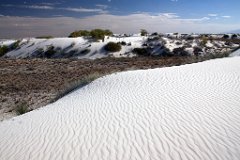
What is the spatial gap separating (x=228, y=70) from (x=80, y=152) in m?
10.4

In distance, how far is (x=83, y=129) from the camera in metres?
7.27

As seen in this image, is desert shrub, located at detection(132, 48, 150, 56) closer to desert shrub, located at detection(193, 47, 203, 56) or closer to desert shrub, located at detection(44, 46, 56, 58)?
desert shrub, located at detection(193, 47, 203, 56)

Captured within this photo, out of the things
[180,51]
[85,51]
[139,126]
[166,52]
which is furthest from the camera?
[85,51]

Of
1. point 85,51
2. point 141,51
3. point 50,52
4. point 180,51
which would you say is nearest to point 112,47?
point 85,51

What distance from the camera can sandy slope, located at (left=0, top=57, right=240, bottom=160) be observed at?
567 cm

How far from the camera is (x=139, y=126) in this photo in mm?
7047

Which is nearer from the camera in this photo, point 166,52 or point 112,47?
point 166,52

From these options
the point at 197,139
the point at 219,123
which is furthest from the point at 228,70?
the point at 197,139

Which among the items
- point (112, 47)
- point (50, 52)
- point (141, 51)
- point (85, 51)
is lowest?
point (50, 52)

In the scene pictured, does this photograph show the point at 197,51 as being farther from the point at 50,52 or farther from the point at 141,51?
the point at 50,52

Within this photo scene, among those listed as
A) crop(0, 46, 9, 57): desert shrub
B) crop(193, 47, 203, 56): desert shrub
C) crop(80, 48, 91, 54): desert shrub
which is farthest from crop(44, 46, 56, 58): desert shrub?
crop(193, 47, 203, 56): desert shrub

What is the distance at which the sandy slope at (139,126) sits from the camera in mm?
5668

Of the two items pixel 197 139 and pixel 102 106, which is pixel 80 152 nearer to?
pixel 197 139

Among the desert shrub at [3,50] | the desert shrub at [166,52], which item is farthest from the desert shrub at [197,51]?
the desert shrub at [3,50]
